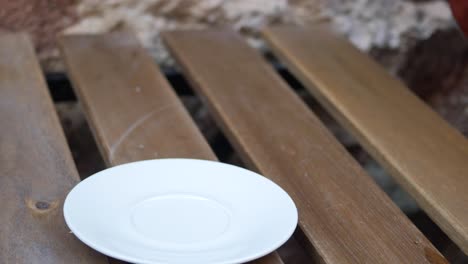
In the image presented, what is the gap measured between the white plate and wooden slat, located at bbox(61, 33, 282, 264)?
47 millimetres

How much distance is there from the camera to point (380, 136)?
0.98 m

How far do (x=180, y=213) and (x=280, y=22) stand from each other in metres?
0.78

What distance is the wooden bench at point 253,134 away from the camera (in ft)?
2.48

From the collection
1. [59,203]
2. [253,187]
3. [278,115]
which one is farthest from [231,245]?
[278,115]

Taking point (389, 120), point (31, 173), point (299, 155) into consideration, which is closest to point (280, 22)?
point (389, 120)

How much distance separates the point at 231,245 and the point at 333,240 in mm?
129

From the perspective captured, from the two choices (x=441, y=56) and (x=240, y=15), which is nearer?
(x=240, y=15)

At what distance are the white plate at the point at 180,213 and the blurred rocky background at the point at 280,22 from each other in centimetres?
58

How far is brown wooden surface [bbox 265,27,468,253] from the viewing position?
86cm

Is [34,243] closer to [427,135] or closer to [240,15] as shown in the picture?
[427,135]

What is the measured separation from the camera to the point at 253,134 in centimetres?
96

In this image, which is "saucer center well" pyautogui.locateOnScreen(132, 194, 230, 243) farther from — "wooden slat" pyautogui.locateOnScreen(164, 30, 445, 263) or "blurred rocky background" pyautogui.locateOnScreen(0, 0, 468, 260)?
"blurred rocky background" pyautogui.locateOnScreen(0, 0, 468, 260)

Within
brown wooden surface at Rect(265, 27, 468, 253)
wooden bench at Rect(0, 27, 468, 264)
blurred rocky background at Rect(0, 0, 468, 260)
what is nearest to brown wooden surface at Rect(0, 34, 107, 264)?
wooden bench at Rect(0, 27, 468, 264)

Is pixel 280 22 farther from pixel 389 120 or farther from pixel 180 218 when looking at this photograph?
pixel 180 218
